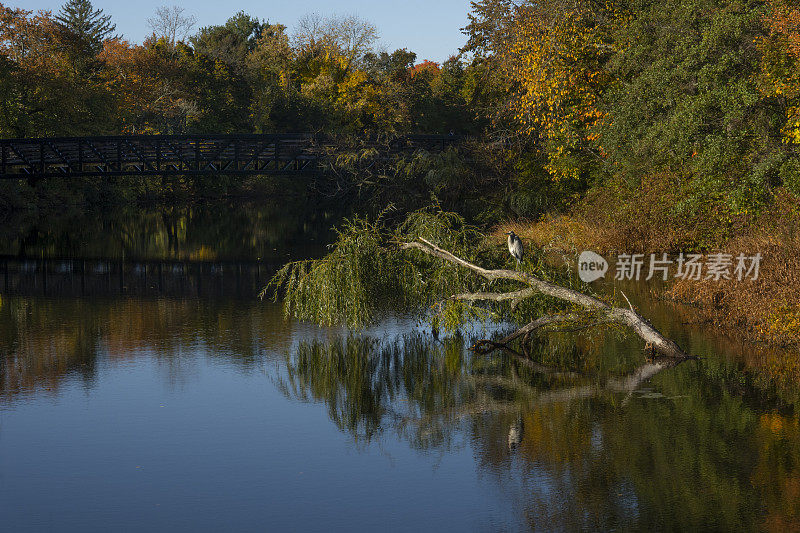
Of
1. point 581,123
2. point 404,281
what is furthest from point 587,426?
point 581,123

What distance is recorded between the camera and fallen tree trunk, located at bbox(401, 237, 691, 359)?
640 inches

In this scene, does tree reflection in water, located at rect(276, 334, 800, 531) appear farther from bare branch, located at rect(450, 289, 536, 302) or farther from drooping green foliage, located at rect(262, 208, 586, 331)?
bare branch, located at rect(450, 289, 536, 302)

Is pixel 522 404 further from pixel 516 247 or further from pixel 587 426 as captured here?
pixel 516 247

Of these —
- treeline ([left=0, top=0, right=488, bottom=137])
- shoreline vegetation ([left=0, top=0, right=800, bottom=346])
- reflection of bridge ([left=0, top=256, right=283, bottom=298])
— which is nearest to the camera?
shoreline vegetation ([left=0, top=0, right=800, bottom=346])

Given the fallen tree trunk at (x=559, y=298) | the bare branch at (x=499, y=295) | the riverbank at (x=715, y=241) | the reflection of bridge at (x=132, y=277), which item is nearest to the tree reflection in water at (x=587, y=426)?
the fallen tree trunk at (x=559, y=298)

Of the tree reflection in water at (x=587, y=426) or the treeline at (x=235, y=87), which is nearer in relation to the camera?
the tree reflection in water at (x=587, y=426)

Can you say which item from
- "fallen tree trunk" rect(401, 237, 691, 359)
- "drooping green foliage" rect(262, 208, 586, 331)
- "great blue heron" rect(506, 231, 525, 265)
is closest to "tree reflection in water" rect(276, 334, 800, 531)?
"fallen tree trunk" rect(401, 237, 691, 359)

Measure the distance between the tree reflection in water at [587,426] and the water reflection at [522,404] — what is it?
29mm

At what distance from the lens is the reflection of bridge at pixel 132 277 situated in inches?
1048

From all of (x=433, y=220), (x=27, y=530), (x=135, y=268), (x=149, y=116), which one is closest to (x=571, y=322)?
(x=433, y=220)

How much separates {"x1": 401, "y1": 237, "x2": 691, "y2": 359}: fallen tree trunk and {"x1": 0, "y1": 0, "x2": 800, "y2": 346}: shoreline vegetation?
7.54 feet

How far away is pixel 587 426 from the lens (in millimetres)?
12516

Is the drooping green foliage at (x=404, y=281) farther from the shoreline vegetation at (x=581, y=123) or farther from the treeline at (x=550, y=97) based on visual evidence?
the treeline at (x=550, y=97)

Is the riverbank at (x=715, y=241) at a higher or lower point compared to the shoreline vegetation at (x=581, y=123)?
lower
